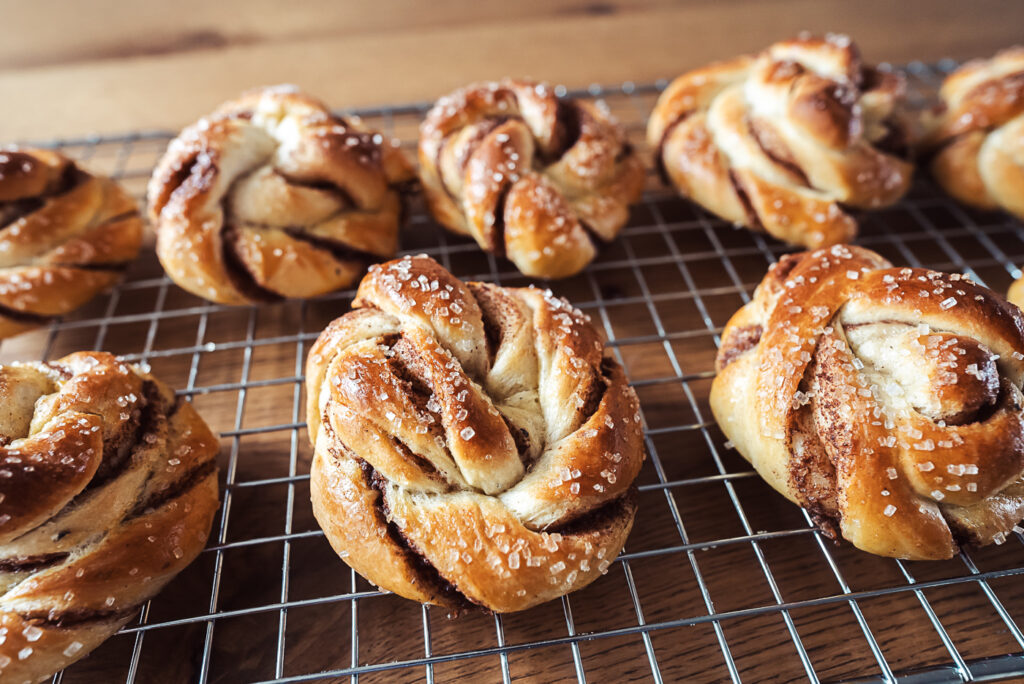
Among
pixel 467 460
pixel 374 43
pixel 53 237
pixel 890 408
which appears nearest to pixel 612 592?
pixel 467 460

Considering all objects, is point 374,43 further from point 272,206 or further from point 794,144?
point 794,144

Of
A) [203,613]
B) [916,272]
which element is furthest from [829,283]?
[203,613]

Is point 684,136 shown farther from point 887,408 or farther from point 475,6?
point 475,6

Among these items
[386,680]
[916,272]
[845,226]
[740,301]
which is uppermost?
[916,272]

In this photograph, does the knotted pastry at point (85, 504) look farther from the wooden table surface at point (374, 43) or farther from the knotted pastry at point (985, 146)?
the knotted pastry at point (985, 146)

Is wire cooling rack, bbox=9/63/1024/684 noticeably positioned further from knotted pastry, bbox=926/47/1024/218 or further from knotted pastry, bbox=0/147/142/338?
knotted pastry, bbox=926/47/1024/218

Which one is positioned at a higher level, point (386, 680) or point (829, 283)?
point (829, 283)
